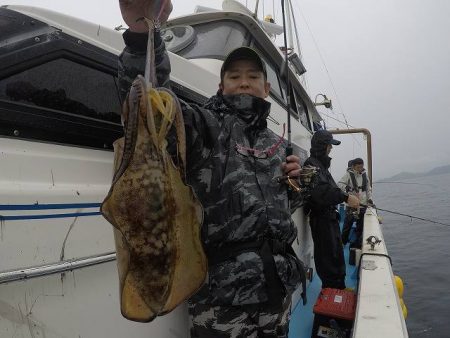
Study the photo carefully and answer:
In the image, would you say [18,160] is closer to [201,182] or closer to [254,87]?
[201,182]

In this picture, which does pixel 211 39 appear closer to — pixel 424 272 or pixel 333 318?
pixel 333 318

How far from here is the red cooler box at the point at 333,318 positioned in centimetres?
342

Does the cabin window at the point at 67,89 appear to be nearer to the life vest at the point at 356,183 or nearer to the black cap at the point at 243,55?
the black cap at the point at 243,55

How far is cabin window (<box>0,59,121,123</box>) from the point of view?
1279 mm

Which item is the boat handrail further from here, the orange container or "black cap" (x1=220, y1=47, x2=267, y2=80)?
the orange container

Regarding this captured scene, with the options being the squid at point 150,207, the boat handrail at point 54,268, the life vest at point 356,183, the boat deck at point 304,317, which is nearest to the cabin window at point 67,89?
the squid at point 150,207

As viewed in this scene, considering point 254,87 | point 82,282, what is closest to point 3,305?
point 82,282

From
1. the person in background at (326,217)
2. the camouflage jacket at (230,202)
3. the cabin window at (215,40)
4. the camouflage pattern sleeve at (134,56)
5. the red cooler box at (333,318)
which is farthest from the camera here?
the person in background at (326,217)

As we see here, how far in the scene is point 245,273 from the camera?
1.64 meters

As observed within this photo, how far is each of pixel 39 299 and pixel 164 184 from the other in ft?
2.08

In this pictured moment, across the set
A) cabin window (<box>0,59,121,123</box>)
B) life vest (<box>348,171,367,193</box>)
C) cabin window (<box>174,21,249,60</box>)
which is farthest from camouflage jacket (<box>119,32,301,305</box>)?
life vest (<box>348,171,367,193</box>)

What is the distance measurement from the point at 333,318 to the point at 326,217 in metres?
1.57

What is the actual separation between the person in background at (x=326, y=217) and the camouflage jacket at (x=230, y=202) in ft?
8.86

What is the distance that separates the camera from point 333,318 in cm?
347
